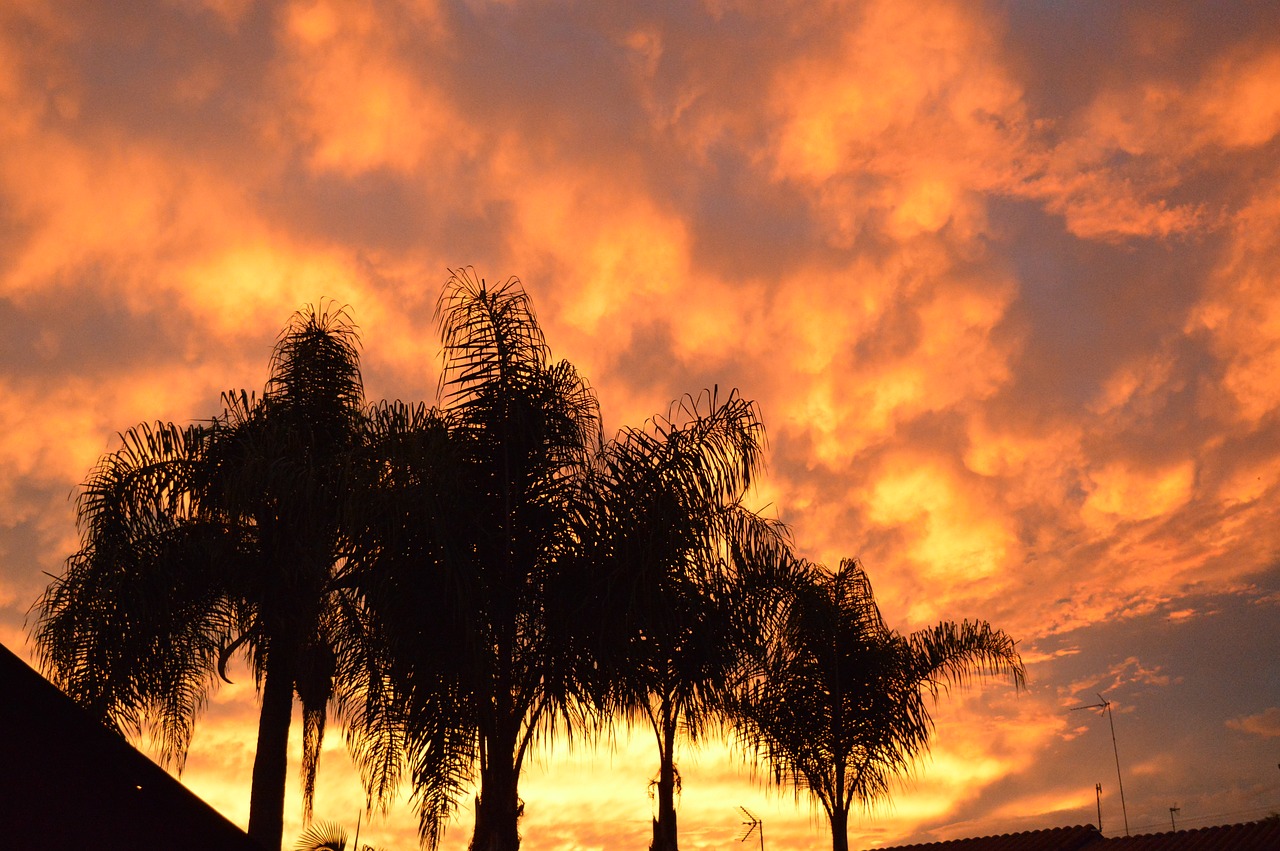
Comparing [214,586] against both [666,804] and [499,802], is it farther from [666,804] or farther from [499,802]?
[666,804]

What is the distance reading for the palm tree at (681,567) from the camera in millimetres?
10617

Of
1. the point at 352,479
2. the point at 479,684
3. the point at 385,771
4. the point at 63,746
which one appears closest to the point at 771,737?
the point at 385,771

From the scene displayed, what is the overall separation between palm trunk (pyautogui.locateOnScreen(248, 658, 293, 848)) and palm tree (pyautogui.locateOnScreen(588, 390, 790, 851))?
4.75m

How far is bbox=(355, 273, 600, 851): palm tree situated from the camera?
34.8 feet

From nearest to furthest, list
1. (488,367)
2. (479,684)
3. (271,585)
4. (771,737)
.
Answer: (479,684)
(488,367)
(271,585)
(771,737)

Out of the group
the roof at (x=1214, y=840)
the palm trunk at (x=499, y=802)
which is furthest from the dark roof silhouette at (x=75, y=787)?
the roof at (x=1214, y=840)

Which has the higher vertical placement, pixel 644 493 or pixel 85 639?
pixel 644 493

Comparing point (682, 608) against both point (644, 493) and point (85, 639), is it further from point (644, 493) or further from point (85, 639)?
point (85, 639)

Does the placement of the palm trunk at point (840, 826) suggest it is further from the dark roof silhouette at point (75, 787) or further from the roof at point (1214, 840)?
the dark roof silhouette at point (75, 787)

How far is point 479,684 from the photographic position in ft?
35.0

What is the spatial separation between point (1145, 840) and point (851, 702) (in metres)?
7.70

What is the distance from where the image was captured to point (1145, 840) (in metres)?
21.3

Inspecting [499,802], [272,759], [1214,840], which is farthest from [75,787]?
[1214,840]

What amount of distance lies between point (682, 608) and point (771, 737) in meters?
8.40
